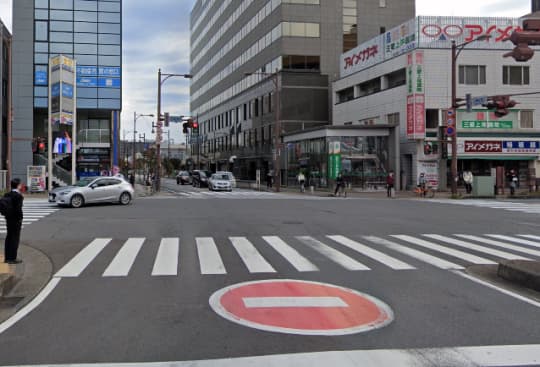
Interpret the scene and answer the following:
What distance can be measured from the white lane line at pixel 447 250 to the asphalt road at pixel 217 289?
8 cm

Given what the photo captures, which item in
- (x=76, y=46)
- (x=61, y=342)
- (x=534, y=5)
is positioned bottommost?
(x=61, y=342)

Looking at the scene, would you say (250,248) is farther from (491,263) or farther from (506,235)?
(506,235)

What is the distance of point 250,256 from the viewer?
35.7ft

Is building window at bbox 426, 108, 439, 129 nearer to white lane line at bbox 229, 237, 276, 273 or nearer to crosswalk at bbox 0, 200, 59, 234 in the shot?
crosswalk at bbox 0, 200, 59, 234

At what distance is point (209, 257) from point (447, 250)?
5359 mm

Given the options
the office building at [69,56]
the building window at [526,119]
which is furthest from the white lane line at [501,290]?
the building window at [526,119]

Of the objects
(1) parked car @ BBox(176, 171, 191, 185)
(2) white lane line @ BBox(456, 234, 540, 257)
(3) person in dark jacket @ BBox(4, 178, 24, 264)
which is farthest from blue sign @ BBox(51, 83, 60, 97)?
(1) parked car @ BBox(176, 171, 191, 185)

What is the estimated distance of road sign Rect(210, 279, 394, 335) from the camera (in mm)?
6141

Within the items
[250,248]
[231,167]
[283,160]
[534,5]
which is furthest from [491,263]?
[534,5]

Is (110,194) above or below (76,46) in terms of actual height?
below

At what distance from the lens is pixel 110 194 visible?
2472cm

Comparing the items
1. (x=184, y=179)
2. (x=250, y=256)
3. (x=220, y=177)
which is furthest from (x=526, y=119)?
(x=184, y=179)

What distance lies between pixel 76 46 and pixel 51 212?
82.8ft

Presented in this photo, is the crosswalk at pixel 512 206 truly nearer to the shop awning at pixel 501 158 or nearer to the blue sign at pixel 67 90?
the shop awning at pixel 501 158
